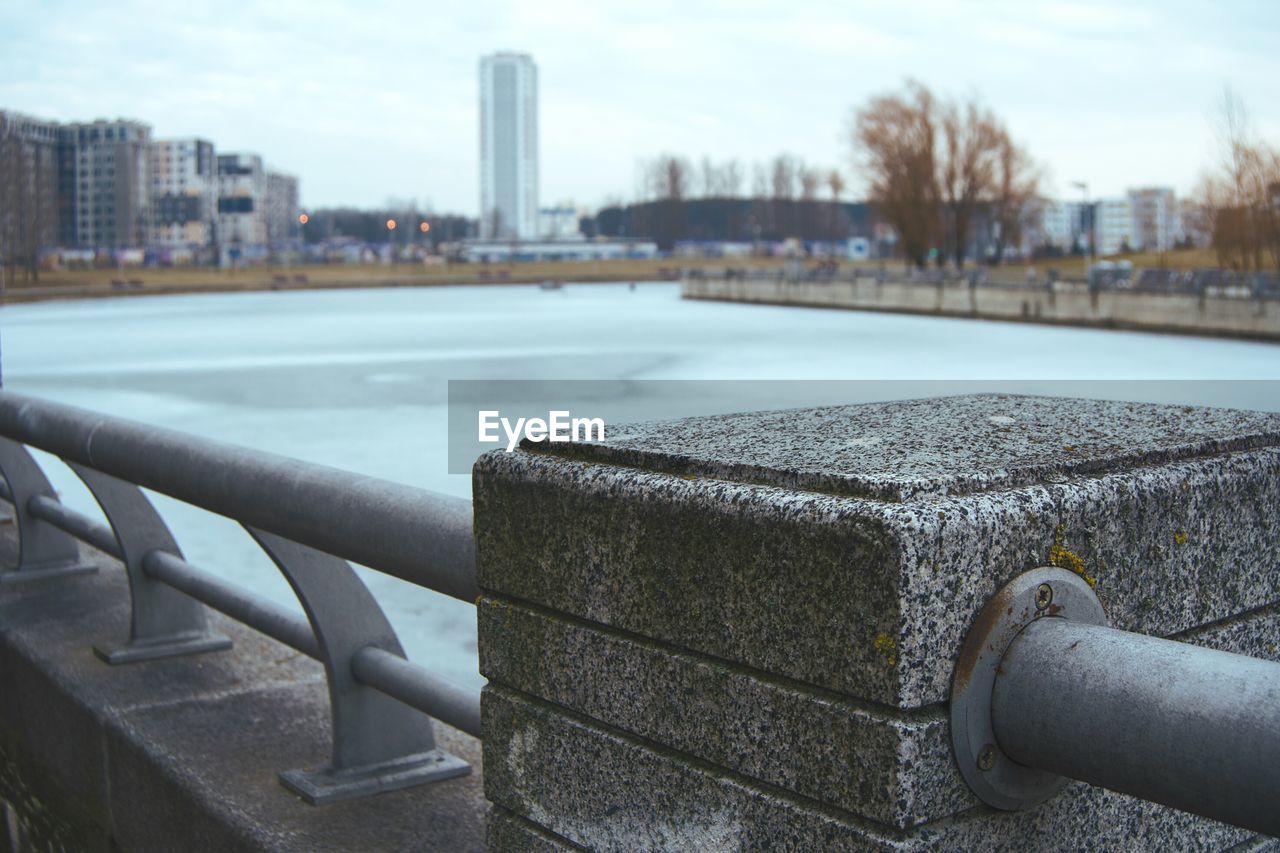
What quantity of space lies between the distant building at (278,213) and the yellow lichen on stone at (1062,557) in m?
179

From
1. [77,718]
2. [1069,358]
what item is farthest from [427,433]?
[1069,358]

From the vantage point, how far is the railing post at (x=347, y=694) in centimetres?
249

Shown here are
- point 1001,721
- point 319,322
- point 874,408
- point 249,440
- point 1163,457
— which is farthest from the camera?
point 319,322

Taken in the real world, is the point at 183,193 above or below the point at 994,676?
above

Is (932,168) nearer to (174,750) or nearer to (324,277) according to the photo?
(324,277)

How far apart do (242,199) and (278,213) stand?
17276mm

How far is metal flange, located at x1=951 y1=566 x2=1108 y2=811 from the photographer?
1.13 m

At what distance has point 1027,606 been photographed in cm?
117

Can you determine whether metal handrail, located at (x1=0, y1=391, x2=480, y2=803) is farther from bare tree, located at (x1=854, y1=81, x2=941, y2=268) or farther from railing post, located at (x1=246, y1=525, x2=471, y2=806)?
bare tree, located at (x1=854, y1=81, x2=941, y2=268)

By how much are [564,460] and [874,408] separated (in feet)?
1.67

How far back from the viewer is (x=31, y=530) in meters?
4.44

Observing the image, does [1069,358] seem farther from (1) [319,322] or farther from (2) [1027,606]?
(2) [1027,606]

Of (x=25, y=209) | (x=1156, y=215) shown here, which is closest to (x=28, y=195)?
(x=25, y=209)

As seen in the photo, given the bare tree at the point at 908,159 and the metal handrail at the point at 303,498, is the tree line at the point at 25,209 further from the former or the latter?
the metal handrail at the point at 303,498
